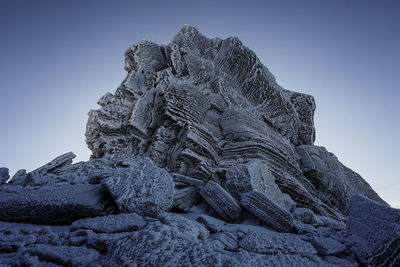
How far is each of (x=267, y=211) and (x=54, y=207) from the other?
2.45m

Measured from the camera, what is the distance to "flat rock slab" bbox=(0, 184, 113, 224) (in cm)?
225

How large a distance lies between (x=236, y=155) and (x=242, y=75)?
4.80 metres

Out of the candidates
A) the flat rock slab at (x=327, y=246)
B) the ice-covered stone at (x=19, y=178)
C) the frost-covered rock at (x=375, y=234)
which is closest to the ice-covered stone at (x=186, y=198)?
the flat rock slab at (x=327, y=246)

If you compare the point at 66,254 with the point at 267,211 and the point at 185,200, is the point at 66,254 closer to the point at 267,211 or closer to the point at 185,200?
the point at 185,200

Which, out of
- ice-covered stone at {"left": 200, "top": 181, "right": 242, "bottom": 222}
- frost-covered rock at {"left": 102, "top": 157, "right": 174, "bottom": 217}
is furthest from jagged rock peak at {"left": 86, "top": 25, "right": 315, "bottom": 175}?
frost-covered rock at {"left": 102, "top": 157, "right": 174, "bottom": 217}

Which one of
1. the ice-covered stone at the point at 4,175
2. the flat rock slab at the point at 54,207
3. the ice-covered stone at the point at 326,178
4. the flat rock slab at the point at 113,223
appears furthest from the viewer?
the ice-covered stone at the point at 326,178

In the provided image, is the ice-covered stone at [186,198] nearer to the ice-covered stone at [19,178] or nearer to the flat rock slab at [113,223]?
the flat rock slab at [113,223]

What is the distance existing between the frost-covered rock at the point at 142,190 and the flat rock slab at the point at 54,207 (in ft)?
0.63

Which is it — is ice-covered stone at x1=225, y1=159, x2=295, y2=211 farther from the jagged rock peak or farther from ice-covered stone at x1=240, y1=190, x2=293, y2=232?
the jagged rock peak

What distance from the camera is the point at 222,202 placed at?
8.56 feet

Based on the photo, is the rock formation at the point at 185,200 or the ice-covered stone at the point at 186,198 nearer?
the rock formation at the point at 185,200

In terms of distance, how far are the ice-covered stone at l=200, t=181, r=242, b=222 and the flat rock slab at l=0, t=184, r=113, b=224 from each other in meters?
1.23

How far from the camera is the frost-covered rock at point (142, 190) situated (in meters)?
2.29

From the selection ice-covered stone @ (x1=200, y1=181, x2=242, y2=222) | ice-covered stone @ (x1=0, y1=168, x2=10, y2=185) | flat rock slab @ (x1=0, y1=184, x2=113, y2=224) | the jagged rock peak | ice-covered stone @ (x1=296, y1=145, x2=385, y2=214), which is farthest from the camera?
ice-covered stone @ (x1=296, y1=145, x2=385, y2=214)
